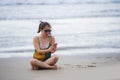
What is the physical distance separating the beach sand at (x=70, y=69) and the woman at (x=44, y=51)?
18 cm

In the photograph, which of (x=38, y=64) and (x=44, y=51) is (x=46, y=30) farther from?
(x=38, y=64)

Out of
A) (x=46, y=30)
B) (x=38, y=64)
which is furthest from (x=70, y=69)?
(x=46, y=30)

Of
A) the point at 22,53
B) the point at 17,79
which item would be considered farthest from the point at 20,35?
the point at 17,79

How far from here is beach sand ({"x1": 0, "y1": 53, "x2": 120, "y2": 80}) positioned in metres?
7.74

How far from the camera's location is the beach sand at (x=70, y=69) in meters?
7.74

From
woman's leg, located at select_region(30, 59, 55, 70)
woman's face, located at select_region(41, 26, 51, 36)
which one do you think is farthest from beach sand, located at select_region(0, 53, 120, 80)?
woman's face, located at select_region(41, 26, 51, 36)

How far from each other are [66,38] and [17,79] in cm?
698

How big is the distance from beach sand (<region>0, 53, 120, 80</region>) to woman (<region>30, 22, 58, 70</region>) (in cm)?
18

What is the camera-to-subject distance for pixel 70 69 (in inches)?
345

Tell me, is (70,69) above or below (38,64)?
below

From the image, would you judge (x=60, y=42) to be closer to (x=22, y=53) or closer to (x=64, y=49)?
(x=64, y=49)

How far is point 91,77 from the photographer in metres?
7.62

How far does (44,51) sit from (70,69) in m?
0.71

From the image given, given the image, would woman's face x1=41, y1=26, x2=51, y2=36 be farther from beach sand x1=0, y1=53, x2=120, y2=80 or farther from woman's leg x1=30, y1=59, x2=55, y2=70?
beach sand x1=0, y1=53, x2=120, y2=80
